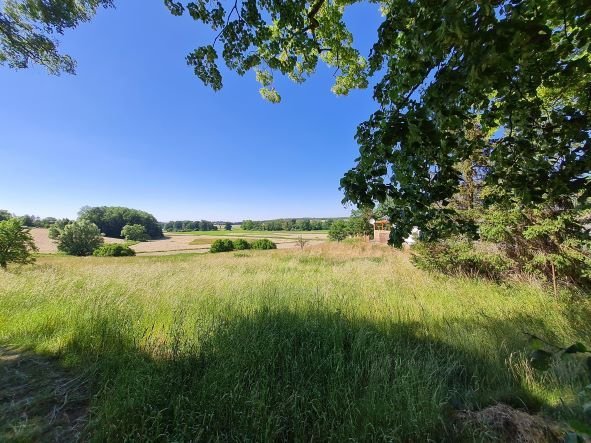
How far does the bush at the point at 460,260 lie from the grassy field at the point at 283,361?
1.69 m

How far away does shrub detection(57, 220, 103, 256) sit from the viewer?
44.6m

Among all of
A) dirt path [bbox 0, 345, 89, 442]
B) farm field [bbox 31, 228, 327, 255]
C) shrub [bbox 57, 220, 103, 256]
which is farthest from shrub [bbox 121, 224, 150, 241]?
dirt path [bbox 0, 345, 89, 442]

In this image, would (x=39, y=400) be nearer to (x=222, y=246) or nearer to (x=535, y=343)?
(x=535, y=343)

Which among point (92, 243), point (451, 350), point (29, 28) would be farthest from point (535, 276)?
point (92, 243)

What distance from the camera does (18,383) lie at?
274cm

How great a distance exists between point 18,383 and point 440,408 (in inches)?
166

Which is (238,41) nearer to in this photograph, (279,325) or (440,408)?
Answer: (279,325)

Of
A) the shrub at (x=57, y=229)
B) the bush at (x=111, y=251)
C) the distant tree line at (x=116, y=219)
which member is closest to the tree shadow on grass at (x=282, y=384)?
the bush at (x=111, y=251)

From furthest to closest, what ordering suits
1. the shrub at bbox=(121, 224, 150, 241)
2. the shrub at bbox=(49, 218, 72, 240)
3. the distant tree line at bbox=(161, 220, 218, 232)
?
the distant tree line at bbox=(161, 220, 218, 232) < the shrub at bbox=(121, 224, 150, 241) < the shrub at bbox=(49, 218, 72, 240)

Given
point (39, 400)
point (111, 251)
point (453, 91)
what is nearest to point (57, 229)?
point (111, 251)

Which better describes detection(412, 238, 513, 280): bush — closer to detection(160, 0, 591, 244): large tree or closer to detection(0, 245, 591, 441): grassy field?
detection(0, 245, 591, 441): grassy field

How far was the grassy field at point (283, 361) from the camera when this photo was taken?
2.13 metres

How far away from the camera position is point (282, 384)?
263 centimetres

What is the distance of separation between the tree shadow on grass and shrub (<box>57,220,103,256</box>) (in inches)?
2117
